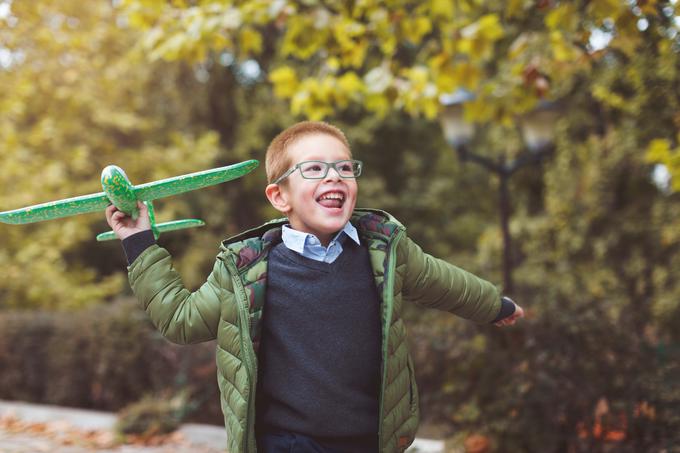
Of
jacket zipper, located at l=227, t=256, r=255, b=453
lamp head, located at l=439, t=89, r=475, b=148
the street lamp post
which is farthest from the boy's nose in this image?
lamp head, located at l=439, t=89, r=475, b=148

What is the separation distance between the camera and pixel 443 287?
228 cm

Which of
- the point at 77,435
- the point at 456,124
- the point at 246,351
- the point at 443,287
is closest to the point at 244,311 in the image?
the point at 246,351

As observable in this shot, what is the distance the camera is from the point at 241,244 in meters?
2.12

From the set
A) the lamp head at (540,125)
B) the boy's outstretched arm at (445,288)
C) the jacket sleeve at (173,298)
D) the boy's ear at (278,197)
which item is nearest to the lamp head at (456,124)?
the lamp head at (540,125)

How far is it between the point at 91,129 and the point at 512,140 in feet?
25.6

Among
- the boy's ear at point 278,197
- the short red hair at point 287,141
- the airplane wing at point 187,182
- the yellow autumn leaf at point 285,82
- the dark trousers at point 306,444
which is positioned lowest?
the dark trousers at point 306,444

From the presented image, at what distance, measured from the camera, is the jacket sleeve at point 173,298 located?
2.03 m

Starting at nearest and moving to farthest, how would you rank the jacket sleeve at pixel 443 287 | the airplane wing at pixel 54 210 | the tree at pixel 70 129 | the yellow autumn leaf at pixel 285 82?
the airplane wing at pixel 54 210 < the jacket sleeve at pixel 443 287 < the yellow autumn leaf at pixel 285 82 < the tree at pixel 70 129

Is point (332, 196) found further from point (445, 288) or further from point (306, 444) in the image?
point (306, 444)

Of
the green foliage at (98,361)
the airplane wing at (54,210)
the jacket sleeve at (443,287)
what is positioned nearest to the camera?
the airplane wing at (54,210)

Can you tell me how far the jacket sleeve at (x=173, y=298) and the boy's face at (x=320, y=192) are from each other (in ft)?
1.01

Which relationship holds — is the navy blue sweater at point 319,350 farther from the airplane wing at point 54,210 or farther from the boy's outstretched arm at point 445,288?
the airplane wing at point 54,210

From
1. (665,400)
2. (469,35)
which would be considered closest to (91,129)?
(469,35)

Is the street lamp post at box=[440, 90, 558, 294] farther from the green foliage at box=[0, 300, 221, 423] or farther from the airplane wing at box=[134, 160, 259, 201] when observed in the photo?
the airplane wing at box=[134, 160, 259, 201]
